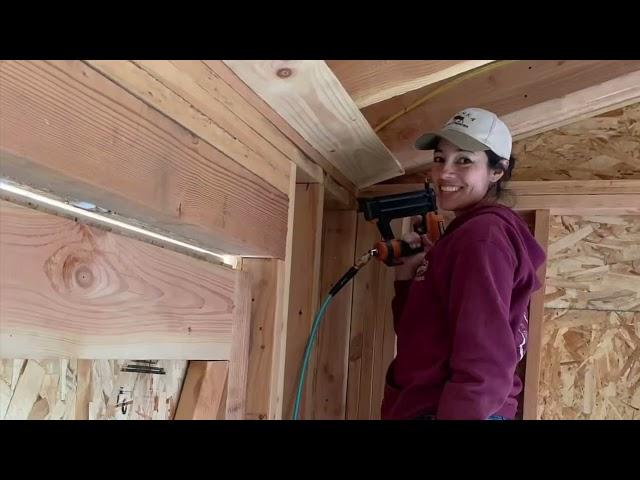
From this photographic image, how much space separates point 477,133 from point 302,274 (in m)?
0.76

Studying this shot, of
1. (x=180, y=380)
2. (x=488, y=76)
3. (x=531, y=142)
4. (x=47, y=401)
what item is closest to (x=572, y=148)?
(x=531, y=142)

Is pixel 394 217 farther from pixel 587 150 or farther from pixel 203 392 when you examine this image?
pixel 203 392

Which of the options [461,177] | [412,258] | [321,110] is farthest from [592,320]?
[321,110]

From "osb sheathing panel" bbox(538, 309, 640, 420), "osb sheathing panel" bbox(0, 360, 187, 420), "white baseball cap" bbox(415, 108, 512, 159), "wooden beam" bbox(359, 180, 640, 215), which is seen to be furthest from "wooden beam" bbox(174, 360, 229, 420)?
"osb sheathing panel" bbox(538, 309, 640, 420)

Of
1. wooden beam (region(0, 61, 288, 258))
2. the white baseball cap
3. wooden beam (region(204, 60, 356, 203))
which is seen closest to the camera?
wooden beam (region(0, 61, 288, 258))

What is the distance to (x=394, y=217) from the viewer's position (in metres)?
2.29

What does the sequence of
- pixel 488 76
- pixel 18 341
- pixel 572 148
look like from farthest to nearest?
pixel 572 148 → pixel 488 76 → pixel 18 341

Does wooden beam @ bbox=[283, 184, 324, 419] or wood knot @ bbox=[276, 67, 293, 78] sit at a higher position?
wood knot @ bbox=[276, 67, 293, 78]

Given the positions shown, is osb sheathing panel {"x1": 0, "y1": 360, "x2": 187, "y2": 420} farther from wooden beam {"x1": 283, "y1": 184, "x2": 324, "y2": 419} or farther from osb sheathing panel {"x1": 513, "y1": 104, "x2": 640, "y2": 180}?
osb sheathing panel {"x1": 513, "y1": 104, "x2": 640, "y2": 180}

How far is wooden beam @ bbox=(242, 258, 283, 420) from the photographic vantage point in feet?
5.26

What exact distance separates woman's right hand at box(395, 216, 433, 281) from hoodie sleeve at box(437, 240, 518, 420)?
2.23 feet
